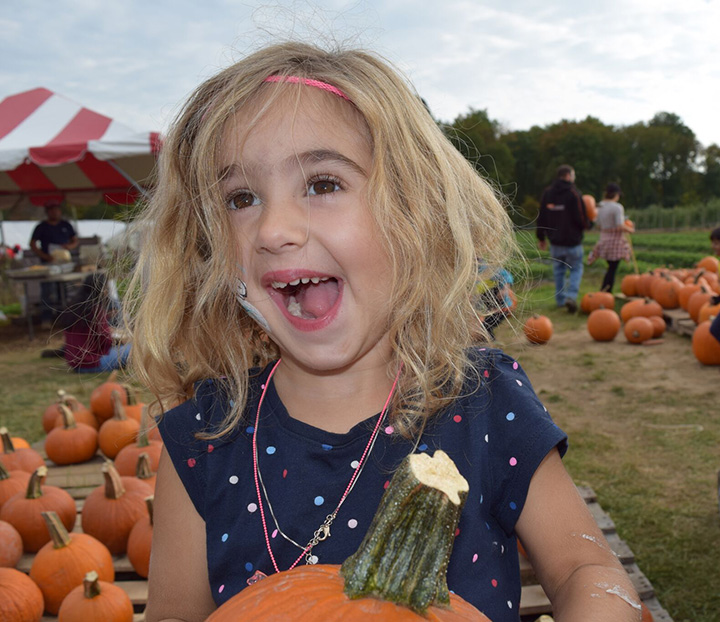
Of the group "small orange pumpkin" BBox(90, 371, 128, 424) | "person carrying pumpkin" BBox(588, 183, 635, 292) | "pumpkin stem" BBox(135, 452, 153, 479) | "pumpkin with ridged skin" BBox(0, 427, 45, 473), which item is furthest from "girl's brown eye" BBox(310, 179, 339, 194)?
"person carrying pumpkin" BBox(588, 183, 635, 292)

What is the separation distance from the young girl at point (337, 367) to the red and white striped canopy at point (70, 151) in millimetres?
4174

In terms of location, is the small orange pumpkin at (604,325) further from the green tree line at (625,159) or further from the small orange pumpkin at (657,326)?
the green tree line at (625,159)

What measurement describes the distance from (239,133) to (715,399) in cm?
518

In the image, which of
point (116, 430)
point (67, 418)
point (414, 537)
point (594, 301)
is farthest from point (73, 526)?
point (594, 301)

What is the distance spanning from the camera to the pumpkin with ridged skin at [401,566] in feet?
2.74

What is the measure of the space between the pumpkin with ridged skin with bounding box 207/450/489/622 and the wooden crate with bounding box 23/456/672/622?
58.6 inches

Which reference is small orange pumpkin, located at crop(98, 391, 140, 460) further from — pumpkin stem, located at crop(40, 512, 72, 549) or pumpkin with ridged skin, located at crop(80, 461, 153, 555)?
pumpkin stem, located at crop(40, 512, 72, 549)

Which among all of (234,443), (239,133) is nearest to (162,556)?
(234,443)

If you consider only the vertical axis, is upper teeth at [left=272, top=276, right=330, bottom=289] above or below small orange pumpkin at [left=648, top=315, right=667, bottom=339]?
above

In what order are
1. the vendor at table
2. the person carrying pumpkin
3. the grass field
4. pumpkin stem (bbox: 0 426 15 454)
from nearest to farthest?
the grass field → pumpkin stem (bbox: 0 426 15 454) → the person carrying pumpkin → the vendor at table

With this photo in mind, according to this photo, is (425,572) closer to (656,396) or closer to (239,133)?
(239,133)

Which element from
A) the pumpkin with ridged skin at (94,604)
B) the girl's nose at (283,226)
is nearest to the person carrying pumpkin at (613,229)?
the pumpkin with ridged skin at (94,604)

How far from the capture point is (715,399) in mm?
5344

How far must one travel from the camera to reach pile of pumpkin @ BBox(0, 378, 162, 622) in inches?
87.6
